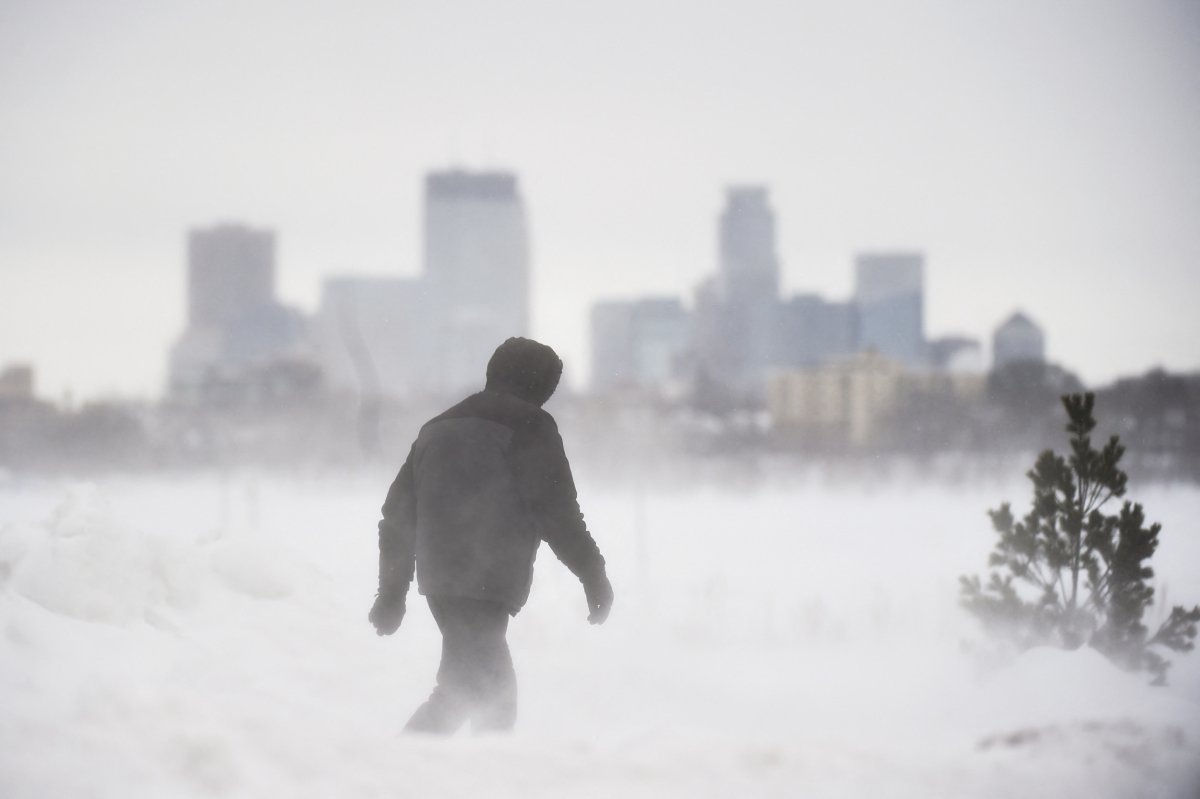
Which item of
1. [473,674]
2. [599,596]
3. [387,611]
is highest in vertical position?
[599,596]

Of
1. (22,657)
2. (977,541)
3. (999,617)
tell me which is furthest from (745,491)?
(22,657)

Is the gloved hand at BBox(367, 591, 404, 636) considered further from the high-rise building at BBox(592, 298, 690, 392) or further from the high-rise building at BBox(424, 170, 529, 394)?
the high-rise building at BBox(592, 298, 690, 392)

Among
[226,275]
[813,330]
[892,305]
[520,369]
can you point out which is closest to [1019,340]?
[892,305]

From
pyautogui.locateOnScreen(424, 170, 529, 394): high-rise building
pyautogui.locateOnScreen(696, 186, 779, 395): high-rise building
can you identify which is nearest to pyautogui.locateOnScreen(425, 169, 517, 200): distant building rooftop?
pyautogui.locateOnScreen(424, 170, 529, 394): high-rise building

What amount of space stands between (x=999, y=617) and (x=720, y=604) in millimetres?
4802

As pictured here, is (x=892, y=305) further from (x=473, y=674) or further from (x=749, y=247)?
(x=473, y=674)

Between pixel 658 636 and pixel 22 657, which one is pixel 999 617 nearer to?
pixel 658 636

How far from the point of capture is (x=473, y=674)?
3.75 meters

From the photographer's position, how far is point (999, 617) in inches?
258

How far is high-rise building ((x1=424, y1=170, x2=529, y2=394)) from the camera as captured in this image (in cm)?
4581

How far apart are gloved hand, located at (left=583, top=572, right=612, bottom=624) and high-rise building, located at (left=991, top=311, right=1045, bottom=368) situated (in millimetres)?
42983

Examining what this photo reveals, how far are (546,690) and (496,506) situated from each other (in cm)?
346

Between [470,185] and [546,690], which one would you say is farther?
[470,185]

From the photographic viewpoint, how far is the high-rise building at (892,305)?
59.0m
